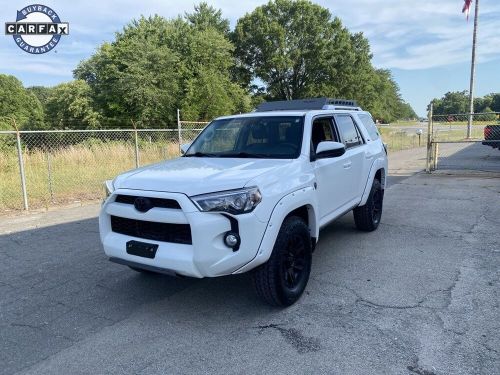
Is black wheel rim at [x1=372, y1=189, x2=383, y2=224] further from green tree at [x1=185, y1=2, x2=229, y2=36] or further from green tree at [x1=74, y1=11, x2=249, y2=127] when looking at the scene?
green tree at [x1=185, y1=2, x2=229, y2=36]

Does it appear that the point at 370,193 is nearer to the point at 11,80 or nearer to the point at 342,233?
the point at 342,233

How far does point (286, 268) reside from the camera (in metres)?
3.65

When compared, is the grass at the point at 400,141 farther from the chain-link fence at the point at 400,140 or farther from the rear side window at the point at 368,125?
the rear side window at the point at 368,125

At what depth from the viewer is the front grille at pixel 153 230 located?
319 cm

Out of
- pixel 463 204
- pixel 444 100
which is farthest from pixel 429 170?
pixel 444 100

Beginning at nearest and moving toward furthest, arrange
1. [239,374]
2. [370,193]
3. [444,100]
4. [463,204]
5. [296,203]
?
[239,374]
[296,203]
[370,193]
[463,204]
[444,100]

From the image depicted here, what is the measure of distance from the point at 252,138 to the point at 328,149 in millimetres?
951

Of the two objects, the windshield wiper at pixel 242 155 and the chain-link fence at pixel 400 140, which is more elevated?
the windshield wiper at pixel 242 155

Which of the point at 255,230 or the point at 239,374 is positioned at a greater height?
the point at 255,230

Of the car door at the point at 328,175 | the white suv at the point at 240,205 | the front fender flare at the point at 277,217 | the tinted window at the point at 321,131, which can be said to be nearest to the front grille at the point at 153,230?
the white suv at the point at 240,205

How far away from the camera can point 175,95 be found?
29.0 m

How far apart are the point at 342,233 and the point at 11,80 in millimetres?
70050

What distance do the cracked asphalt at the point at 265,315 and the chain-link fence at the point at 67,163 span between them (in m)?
3.58

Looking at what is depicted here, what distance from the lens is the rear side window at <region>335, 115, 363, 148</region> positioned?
17.2 feet
